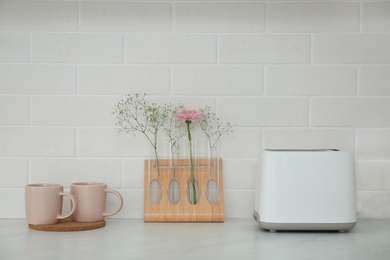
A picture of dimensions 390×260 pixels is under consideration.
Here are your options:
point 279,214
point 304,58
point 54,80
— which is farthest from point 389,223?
point 54,80

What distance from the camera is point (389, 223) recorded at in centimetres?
157

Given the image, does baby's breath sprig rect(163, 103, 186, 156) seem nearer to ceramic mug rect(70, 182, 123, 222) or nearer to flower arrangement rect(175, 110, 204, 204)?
flower arrangement rect(175, 110, 204, 204)

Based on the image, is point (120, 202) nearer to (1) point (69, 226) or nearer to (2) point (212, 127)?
(1) point (69, 226)

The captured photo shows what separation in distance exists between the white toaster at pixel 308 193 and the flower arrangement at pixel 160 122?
0.79 feet

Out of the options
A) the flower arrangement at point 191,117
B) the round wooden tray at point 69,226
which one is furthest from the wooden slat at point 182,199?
the round wooden tray at point 69,226

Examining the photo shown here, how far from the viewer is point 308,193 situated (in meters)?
1.42

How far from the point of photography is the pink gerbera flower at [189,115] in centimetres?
157

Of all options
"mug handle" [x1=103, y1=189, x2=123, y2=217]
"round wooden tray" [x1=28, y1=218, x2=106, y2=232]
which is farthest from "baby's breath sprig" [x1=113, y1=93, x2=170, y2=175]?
"round wooden tray" [x1=28, y1=218, x2=106, y2=232]

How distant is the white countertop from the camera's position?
120 cm

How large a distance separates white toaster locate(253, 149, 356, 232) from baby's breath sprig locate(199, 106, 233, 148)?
23cm

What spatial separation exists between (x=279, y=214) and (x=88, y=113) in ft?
1.87

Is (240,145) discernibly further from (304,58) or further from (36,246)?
(36,246)

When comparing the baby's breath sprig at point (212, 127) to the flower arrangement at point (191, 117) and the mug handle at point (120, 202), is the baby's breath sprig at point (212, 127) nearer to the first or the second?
the flower arrangement at point (191, 117)

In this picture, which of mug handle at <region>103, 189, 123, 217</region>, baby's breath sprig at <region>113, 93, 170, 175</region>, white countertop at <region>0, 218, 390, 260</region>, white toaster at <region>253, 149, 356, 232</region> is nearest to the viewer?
white countertop at <region>0, 218, 390, 260</region>
